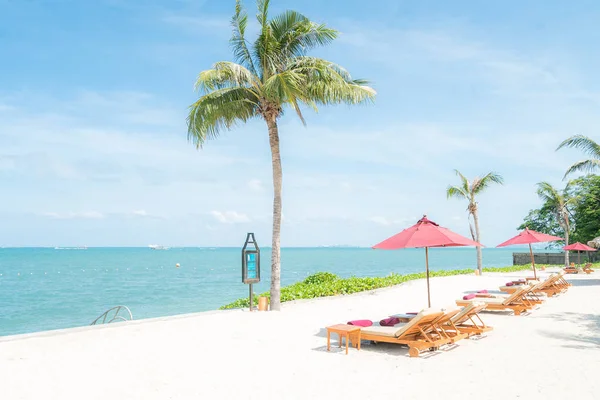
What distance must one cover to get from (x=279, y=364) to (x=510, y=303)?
7008mm

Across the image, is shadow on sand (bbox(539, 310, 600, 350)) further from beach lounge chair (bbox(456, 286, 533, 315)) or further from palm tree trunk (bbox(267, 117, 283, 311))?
palm tree trunk (bbox(267, 117, 283, 311))

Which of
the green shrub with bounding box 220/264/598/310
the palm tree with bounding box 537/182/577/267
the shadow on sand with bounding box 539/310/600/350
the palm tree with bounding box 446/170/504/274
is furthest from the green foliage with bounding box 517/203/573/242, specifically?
the shadow on sand with bounding box 539/310/600/350

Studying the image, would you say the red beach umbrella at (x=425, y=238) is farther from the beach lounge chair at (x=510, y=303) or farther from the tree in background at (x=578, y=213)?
the tree in background at (x=578, y=213)

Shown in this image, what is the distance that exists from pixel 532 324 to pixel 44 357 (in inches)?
353

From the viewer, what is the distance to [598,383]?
550cm

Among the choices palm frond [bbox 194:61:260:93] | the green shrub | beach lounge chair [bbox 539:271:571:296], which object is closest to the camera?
palm frond [bbox 194:61:260:93]

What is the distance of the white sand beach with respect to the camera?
5406 millimetres

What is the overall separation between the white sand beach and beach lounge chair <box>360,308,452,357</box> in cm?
18

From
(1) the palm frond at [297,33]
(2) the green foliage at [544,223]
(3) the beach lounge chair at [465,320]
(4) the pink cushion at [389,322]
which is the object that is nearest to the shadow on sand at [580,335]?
(3) the beach lounge chair at [465,320]

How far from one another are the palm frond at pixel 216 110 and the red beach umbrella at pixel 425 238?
16.7 ft

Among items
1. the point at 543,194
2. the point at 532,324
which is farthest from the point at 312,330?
the point at 543,194

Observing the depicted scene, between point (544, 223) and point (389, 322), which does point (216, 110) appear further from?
point (544, 223)

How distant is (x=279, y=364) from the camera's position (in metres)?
6.63

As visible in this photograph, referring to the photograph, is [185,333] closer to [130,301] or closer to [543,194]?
[130,301]
